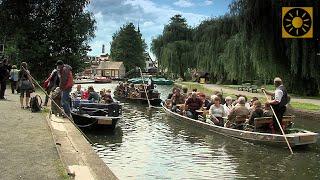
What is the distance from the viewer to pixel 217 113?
59.0 feet

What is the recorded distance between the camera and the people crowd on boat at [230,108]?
14531 mm

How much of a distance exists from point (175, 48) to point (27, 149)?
60.8 metres

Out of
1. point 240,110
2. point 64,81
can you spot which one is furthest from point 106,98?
point 240,110

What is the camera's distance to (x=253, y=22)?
28375 mm

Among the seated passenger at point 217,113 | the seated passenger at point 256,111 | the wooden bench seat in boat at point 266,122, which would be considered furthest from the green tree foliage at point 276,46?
the seated passenger at point 256,111

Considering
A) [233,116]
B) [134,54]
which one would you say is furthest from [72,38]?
[134,54]

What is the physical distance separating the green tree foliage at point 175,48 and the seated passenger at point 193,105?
48.2 metres

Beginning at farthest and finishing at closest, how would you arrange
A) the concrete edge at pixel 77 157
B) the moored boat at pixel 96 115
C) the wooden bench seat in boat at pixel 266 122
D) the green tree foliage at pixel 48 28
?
the green tree foliage at pixel 48 28 < the moored boat at pixel 96 115 < the wooden bench seat in boat at pixel 266 122 < the concrete edge at pixel 77 157

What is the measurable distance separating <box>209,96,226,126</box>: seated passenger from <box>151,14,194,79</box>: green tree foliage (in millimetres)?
50734

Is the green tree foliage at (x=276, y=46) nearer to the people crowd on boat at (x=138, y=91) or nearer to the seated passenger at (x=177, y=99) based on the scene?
the people crowd on boat at (x=138, y=91)

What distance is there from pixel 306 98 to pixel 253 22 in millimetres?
5785

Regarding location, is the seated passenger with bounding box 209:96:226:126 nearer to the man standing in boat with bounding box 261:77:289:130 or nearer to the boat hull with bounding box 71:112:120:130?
the man standing in boat with bounding box 261:77:289:130

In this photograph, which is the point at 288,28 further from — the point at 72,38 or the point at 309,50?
the point at 72,38

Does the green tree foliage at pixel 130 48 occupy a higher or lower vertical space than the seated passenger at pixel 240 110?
higher
